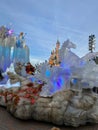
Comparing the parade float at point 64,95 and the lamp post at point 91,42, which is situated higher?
the lamp post at point 91,42

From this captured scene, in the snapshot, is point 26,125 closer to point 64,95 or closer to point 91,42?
point 64,95

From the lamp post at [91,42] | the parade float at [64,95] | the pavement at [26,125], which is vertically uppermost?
the lamp post at [91,42]

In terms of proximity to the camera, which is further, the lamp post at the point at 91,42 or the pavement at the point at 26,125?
the lamp post at the point at 91,42

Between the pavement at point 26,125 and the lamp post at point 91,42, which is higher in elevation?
the lamp post at point 91,42

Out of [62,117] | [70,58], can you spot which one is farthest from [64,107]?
[70,58]

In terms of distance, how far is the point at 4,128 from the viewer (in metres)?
5.71

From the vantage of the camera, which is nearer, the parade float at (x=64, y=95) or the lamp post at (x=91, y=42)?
the parade float at (x=64, y=95)

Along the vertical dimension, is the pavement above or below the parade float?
below

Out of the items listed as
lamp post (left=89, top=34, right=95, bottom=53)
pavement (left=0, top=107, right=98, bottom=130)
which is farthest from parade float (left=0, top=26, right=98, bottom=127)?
lamp post (left=89, top=34, right=95, bottom=53)

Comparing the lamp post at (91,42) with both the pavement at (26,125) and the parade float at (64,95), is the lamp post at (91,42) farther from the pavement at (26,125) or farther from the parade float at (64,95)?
the pavement at (26,125)

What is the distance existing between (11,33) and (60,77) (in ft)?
57.3

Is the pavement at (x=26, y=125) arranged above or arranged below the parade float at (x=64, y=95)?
below

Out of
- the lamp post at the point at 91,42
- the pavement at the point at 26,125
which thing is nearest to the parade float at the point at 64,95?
the pavement at the point at 26,125

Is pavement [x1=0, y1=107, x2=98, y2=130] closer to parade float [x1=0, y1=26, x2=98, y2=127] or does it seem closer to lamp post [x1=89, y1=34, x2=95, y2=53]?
parade float [x1=0, y1=26, x2=98, y2=127]
